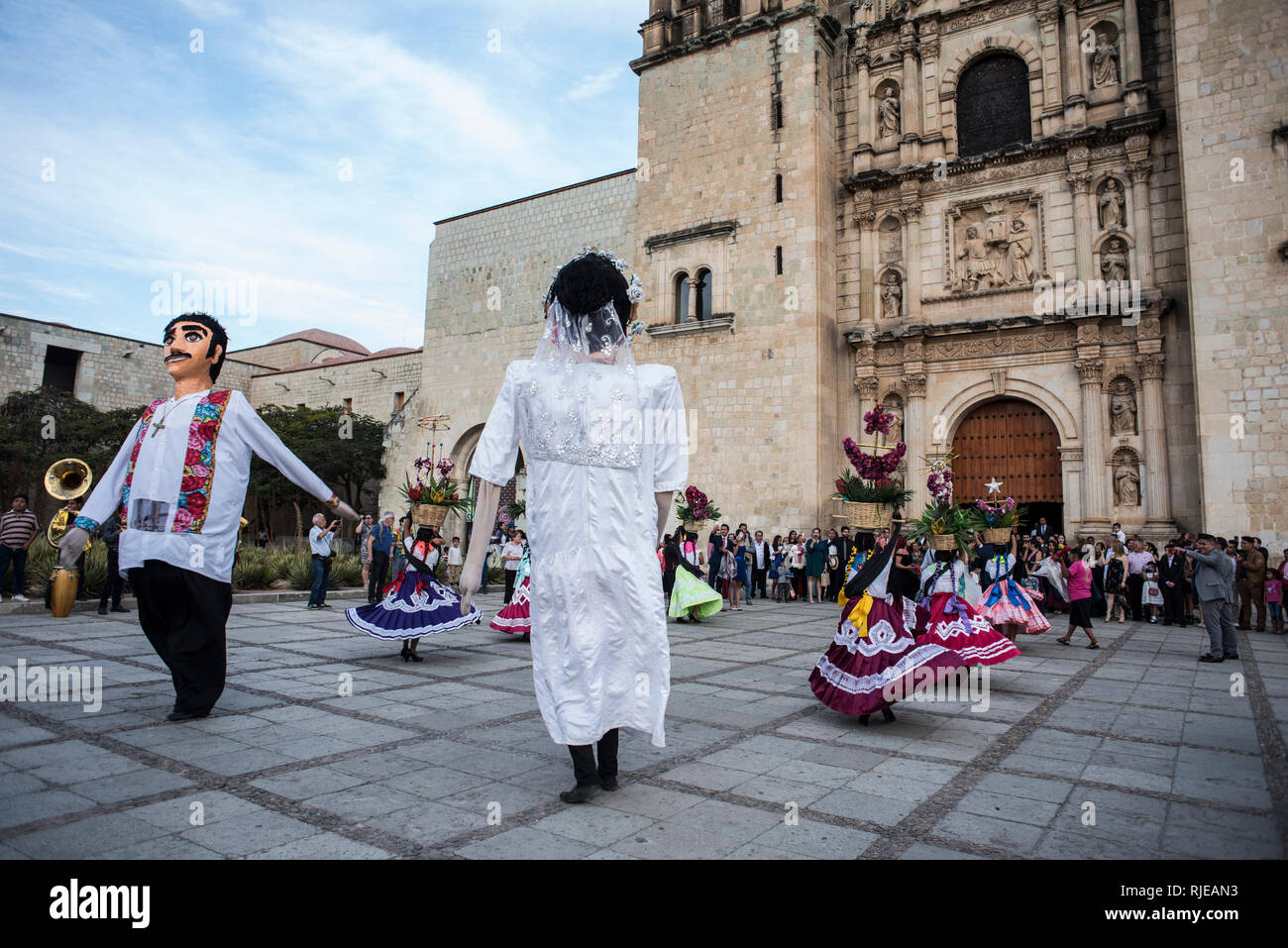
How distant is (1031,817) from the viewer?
3.49 metres

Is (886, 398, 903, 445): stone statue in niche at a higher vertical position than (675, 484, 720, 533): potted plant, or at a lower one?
higher

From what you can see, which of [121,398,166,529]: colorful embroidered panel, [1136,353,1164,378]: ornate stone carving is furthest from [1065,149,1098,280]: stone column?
[121,398,166,529]: colorful embroidered panel

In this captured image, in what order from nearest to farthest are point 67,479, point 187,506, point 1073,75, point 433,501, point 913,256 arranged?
point 187,506 → point 433,501 → point 67,479 → point 1073,75 → point 913,256

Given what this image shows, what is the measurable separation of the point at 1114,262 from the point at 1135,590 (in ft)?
22.9

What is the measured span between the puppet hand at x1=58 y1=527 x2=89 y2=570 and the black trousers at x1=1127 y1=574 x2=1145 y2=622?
15497 millimetres

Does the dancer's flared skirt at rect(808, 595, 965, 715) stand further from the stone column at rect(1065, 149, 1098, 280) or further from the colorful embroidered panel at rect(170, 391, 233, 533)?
the stone column at rect(1065, 149, 1098, 280)

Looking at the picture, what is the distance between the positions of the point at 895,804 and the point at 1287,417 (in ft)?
47.8

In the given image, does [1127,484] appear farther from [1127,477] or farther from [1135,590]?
[1135,590]

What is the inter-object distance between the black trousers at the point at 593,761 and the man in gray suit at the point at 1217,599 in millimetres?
8315

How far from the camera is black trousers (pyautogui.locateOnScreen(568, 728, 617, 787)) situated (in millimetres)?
3582

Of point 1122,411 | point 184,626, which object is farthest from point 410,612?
point 1122,411

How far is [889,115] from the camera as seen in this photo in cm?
1938
